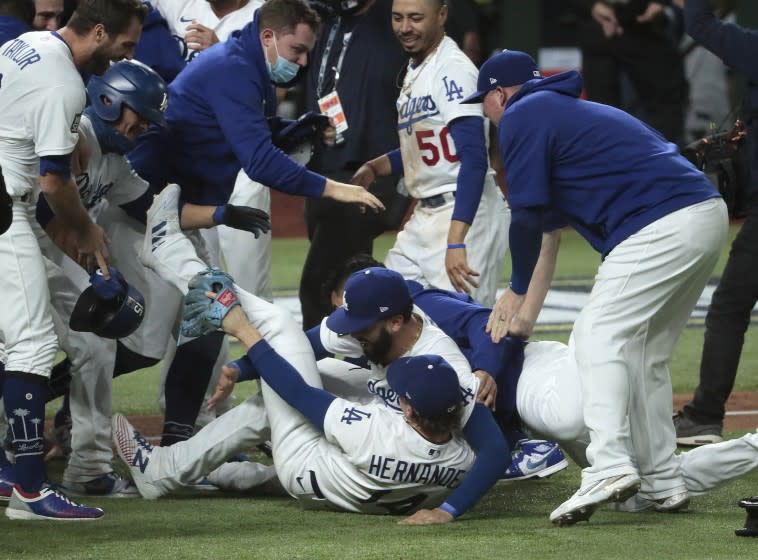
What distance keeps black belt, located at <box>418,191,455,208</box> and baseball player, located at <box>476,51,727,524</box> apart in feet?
5.60

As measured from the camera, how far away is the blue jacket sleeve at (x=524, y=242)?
502 cm

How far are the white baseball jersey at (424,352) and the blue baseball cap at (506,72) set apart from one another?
34.5 inches

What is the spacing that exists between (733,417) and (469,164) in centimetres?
204

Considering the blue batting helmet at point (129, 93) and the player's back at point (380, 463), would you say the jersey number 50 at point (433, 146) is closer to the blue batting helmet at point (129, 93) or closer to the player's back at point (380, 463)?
the blue batting helmet at point (129, 93)

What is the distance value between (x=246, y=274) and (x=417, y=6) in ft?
5.41

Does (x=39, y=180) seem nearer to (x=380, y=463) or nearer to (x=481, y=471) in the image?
(x=380, y=463)

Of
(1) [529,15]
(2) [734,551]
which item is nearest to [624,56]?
(1) [529,15]

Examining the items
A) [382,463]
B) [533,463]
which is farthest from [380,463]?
[533,463]

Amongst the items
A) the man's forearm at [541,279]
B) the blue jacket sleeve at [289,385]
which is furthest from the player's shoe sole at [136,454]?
the man's forearm at [541,279]

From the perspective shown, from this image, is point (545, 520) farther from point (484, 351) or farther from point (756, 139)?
point (756, 139)

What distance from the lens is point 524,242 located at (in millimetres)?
5062

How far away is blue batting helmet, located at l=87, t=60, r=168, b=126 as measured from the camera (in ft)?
19.0

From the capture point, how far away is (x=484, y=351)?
5531 mm

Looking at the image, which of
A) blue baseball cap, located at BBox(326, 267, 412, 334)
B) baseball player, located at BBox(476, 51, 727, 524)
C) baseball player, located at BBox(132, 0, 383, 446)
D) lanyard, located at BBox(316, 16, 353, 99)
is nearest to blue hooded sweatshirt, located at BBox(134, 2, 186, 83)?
lanyard, located at BBox(316, 16, 353, 99)
